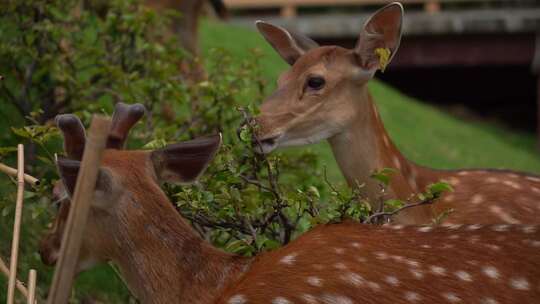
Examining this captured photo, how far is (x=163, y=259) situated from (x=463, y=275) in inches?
39.9

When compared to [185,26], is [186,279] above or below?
below

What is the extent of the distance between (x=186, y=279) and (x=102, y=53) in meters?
2.82

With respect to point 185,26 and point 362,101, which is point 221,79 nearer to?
point 362,101

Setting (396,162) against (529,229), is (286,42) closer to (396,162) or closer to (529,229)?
(396,162)

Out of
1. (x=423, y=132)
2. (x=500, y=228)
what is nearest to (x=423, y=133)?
(x=423, y=132)

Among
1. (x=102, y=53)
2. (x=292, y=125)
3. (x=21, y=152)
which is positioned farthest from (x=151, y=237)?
(x=102, y=53)

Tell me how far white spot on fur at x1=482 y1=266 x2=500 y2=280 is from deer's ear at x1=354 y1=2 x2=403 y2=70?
1.75 meters

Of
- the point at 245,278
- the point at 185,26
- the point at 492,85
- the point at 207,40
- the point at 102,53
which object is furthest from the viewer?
the point at 492,85

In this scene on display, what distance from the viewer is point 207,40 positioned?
552 inches

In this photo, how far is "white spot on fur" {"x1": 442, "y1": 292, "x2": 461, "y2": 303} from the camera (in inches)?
155

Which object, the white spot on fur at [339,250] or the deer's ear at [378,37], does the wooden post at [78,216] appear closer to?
the white spot on fur at [339,250]

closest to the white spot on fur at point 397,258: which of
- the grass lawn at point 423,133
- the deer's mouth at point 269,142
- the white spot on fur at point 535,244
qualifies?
the white spot on fur at point 535,244

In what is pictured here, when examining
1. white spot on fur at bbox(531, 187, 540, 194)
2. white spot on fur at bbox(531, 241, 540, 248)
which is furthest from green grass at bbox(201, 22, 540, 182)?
white spot on fur at bbox(531, 241, 540, 248)

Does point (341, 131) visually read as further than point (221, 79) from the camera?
No
